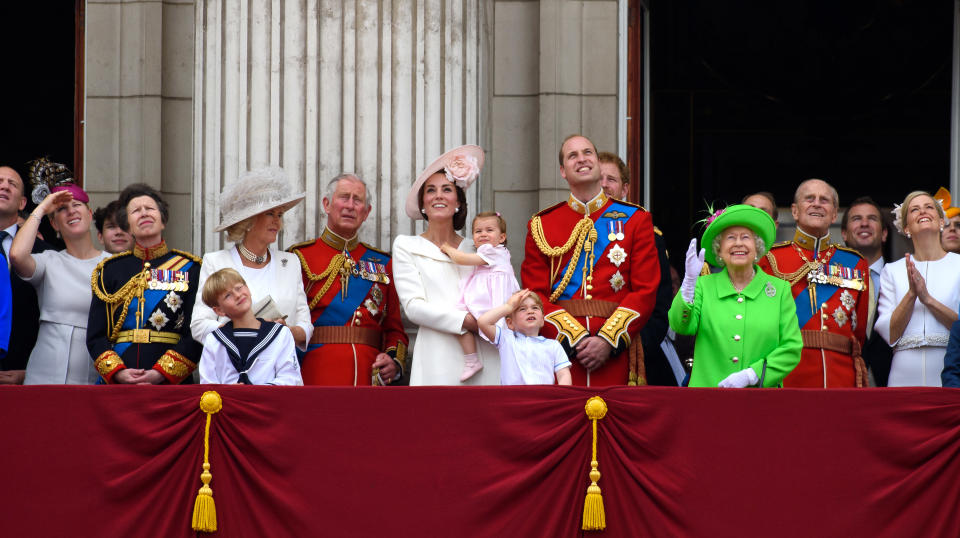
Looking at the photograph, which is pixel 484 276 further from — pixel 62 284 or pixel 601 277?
pixel 62 284

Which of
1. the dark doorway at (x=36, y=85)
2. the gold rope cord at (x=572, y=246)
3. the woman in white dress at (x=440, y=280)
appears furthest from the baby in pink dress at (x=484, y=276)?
the dark doorway at (x=36, y=85)

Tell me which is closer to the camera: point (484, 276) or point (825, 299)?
point (484, 276)

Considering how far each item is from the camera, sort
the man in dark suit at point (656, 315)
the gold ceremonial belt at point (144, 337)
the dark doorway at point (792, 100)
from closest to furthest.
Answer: the gold ceremonial belt at point (144, 337) → the man in dark suit at point (656, 315) → the dark doorway at point (792, 100)

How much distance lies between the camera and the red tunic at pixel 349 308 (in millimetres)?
7781

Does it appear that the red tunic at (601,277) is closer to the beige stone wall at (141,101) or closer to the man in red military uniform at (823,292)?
the man in red military uniform at (823,292)

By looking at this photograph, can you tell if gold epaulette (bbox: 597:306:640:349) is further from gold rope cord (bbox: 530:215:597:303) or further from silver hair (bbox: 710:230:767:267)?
silver hair (bbox: 710:230:767:267)

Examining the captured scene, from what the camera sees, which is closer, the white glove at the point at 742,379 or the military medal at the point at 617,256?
the white glove at the point at 742,379

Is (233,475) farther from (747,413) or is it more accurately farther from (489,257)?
(747,413)

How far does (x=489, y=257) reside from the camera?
751 centimetres

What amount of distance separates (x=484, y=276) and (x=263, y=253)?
1.19 meters

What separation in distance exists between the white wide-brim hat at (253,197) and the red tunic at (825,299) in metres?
2.58

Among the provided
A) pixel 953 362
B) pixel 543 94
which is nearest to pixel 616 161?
pixel 543 94

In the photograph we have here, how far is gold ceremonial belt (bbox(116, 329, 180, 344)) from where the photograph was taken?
753cm

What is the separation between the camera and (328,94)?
29.9 ft
